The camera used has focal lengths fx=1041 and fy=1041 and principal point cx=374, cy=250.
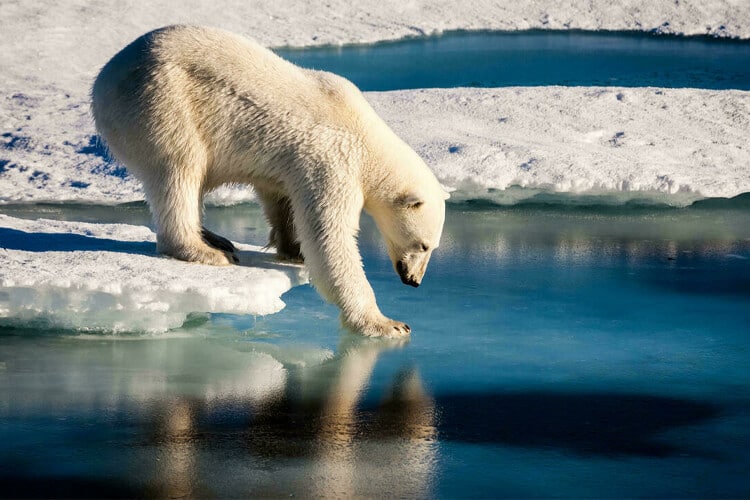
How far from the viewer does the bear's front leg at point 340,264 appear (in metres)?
5.02

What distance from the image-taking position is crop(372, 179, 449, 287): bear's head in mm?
5176

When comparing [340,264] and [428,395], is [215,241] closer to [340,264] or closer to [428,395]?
[340,264]

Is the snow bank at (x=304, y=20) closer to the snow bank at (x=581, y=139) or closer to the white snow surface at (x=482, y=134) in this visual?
the white snow surface at (x=482, y=134)

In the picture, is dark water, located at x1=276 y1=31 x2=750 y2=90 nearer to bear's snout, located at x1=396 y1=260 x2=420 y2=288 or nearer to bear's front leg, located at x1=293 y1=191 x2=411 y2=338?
bear's snout, located at x1=396 y1=260 x2=420 y2=288

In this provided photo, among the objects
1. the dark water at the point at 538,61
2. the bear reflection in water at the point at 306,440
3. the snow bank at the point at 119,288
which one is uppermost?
the dark water at the point at 538,61

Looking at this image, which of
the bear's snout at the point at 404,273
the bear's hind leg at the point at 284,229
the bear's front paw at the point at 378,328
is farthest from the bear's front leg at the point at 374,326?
the bear's hind leg at the point at 284,229

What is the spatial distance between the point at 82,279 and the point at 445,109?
540cm

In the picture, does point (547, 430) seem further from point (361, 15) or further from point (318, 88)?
point (361, 15)

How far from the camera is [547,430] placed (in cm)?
405

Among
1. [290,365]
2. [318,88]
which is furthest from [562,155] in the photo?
[290,365]

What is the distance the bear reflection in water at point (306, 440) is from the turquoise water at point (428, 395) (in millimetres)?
10

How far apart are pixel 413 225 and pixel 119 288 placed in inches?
57.7

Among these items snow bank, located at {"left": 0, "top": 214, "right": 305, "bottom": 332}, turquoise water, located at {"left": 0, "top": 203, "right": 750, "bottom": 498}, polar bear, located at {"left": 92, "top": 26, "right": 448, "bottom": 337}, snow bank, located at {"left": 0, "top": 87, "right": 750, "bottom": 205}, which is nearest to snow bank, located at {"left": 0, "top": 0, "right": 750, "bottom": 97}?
snow bank, located at {"left": 0, "top": 87, "right": 750, "bottom": 205}

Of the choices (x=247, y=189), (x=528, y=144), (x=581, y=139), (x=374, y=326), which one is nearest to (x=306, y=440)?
(x=374, y=326)
